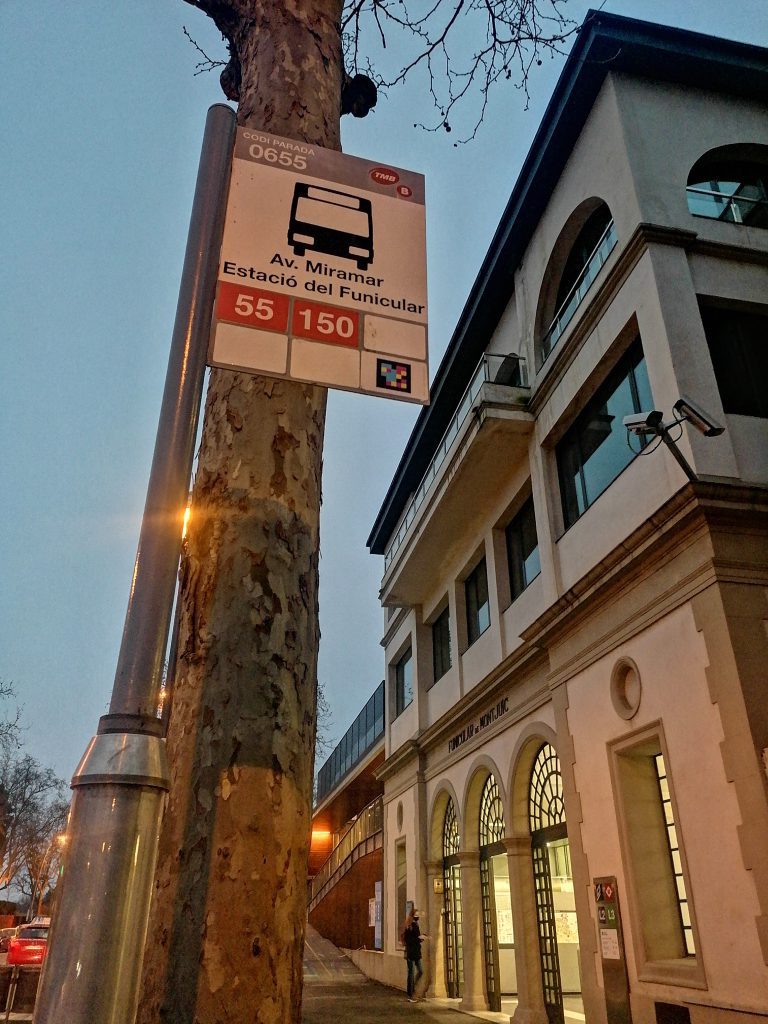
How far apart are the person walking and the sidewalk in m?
0.36

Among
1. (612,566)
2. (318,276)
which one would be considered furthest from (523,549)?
(318,276)

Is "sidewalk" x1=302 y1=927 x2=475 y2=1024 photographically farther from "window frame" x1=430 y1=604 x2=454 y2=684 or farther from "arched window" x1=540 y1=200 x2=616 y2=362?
"arched window" x1=540 y1=200 x2=616 y2=362

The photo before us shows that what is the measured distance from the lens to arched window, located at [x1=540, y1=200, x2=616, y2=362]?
11445 millimetres

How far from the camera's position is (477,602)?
1609 centimetres

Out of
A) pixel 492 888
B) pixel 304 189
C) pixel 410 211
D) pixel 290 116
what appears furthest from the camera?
pixel 492 888

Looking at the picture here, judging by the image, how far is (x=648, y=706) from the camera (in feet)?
28.0

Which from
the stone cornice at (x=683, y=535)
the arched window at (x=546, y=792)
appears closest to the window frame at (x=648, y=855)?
the stone cornice at (x=683, y=535)

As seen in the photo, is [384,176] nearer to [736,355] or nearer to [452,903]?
[736,355]

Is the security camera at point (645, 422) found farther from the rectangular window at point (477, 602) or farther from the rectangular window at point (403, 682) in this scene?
the rectangular window at point (403, 682)

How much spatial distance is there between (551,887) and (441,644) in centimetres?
774

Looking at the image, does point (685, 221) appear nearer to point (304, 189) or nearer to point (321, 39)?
point (321, 39)

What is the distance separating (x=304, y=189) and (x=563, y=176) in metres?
11.9

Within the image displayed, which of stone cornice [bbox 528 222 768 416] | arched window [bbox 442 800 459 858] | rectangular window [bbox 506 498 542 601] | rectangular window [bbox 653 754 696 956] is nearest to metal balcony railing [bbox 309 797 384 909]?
arched window [bbox 442 800 459 858]

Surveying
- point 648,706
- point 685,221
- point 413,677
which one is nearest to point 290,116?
point 648,706
